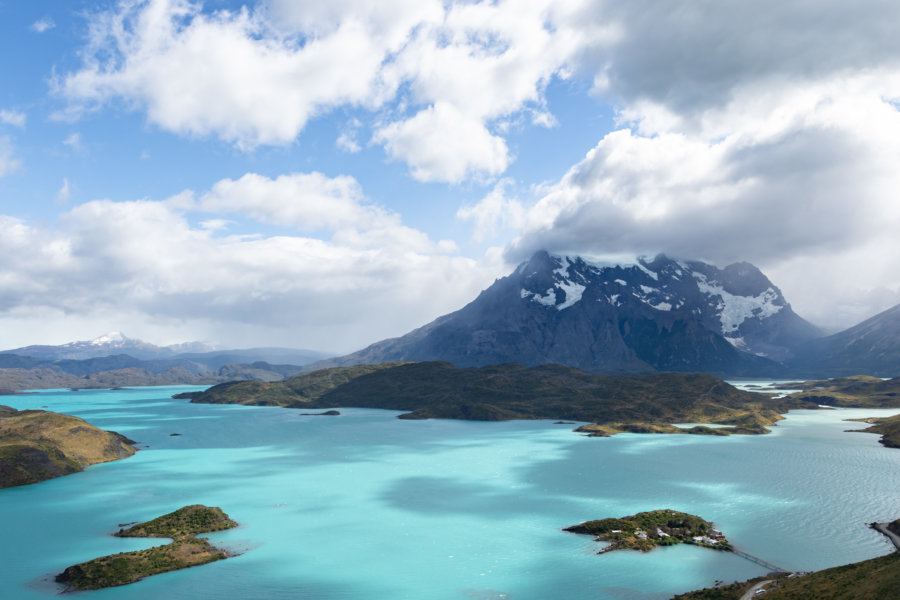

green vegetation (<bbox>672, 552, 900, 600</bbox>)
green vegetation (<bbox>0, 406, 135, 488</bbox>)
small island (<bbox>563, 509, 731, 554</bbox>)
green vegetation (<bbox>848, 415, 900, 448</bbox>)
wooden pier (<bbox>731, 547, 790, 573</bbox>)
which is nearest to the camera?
green vegetation (<bbox>672, 552, 900, 600</bbox>)

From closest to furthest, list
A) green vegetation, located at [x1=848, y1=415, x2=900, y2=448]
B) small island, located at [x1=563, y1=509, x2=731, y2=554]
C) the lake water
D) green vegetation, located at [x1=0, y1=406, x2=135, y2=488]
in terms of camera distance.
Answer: the lake water
small island, located at [x1=563, y1=509, x2=731, y2=554]
green vegetation, located at [x1=0, y1=406, x2=135, y2=488]
green vegetation, located at [x1=848, y1=415, x2=900, y2=448]

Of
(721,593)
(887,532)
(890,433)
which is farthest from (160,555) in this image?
(890,433)

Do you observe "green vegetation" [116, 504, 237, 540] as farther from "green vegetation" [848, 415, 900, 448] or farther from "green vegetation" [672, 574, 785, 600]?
"green vegetation" [848, 415, 900, 448]

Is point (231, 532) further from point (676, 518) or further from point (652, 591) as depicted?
point (676, 518)

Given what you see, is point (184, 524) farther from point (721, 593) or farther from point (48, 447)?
point (48, 447)

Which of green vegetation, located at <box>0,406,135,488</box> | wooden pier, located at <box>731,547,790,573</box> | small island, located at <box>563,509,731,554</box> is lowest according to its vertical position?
wooden pier, located at <box>731,547,790,573</box>

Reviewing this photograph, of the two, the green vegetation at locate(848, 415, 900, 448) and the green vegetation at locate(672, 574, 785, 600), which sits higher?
the green vegetation at locate(672, 574, 785, 600)

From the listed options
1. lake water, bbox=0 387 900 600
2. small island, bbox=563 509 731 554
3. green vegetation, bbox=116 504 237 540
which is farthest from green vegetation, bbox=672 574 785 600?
green vegetation, bbox=116 504 237 540
